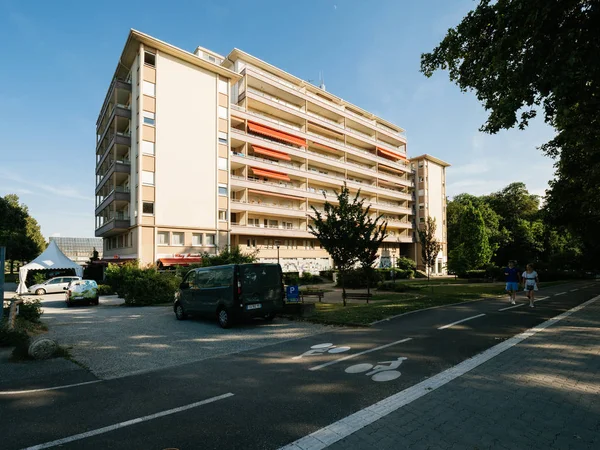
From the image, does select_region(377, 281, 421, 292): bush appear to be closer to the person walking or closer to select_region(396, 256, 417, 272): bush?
the person walking

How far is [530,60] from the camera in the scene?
7.43 metres

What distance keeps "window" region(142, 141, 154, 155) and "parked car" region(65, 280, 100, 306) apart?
1492cm

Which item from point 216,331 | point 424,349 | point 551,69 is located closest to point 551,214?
point 551,69

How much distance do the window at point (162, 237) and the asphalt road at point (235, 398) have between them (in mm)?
26243

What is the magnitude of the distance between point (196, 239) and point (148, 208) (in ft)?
17.2

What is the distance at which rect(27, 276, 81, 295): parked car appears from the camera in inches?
1088

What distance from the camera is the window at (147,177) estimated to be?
30822 millimetres

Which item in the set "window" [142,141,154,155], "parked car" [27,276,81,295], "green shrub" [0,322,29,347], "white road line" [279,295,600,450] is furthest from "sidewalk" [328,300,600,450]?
"parked car" [27,276,81,295]

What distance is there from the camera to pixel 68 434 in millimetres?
3832

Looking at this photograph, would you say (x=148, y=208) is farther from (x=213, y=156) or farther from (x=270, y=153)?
(x=270, y=153)

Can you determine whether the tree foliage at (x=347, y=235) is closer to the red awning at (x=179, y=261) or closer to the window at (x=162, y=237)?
the red awning at (x=179, y=261)

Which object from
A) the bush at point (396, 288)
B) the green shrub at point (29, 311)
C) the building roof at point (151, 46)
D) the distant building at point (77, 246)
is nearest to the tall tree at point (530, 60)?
the green shrub at point (29, 311)

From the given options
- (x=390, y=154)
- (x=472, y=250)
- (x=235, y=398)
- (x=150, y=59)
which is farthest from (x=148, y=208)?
(x=390, y=154)

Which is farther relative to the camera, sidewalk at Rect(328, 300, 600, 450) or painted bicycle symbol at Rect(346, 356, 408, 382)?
painted bicycle symbol at Rect(346, 356, 408, 382)
